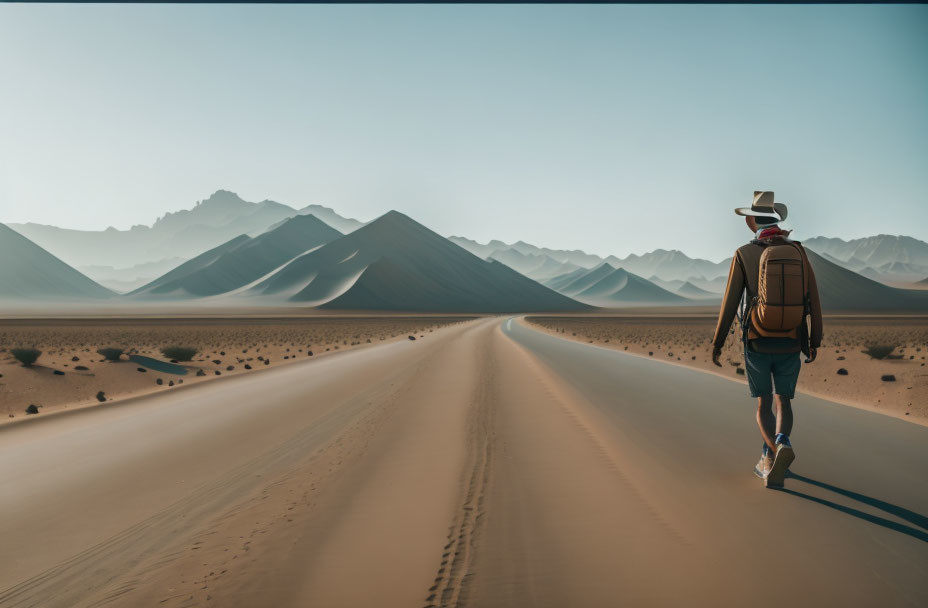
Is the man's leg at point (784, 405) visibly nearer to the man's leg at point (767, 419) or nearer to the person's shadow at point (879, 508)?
the man's leg at point (767, 419)

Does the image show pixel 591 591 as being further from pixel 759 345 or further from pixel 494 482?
pixel 759 345

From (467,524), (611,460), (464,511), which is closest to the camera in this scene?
(467,524)

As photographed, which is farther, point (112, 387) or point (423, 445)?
point (112, 387)

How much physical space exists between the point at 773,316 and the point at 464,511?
3.30m

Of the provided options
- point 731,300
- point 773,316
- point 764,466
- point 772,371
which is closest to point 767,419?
point 772,371

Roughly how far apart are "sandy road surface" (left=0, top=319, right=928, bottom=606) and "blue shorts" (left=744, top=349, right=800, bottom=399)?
974 millimetres

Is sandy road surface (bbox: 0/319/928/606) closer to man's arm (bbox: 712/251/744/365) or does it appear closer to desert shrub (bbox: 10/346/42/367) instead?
man's arm (bbox: 712/251/744/365)

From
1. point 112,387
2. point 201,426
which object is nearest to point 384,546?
point 201,426

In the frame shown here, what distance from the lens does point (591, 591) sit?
3.78 meters

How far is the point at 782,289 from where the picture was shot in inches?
218

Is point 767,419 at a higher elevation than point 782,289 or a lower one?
lower

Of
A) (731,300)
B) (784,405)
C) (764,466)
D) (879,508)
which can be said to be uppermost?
(731,300)

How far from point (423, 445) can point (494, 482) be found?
A: 204cm

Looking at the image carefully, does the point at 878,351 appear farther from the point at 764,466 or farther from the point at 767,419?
the point at 767,419
